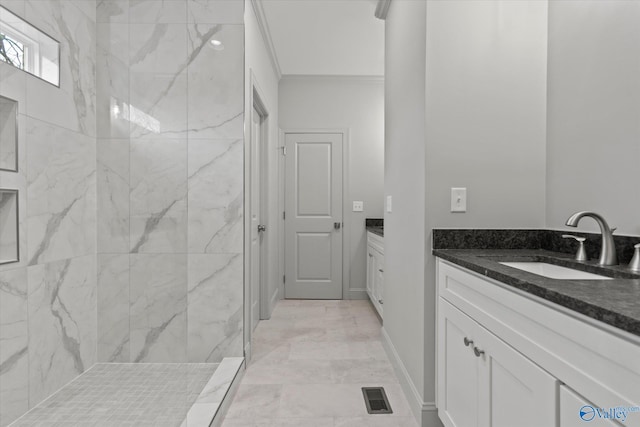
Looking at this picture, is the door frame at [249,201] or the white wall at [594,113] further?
the door frame at [249,201]

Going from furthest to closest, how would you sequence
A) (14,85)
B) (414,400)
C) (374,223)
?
(374,223) → (414,400) → (14,85)

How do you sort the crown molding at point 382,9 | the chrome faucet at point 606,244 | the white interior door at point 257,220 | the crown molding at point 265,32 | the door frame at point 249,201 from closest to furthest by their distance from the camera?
the chrome faucet at point 606,244 < the door frame at point 249,201 < the crown molding at point 382,9 < the crown molding at point 265,32 < the white interior door at point 257,220

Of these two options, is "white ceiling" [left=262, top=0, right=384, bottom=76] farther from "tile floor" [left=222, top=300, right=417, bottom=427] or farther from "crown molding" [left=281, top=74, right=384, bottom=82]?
"tile floor" [left=222, top=300, right=417, bottom=427]

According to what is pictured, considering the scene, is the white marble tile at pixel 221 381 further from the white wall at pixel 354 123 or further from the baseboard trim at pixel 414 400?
the white wall at pixel 354 123

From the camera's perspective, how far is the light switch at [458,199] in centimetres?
179

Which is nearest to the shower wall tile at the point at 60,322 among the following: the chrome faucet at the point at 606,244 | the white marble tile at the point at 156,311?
→ the white marble tile at the point at 156,311

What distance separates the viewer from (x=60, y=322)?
2.09 m

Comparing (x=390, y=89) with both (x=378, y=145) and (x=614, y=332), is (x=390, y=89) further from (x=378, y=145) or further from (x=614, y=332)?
(x=614, y=332)

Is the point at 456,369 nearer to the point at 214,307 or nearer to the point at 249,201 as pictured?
the point at 214,307

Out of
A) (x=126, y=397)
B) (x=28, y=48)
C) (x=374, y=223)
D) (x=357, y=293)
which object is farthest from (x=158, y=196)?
(x=357, y=293)

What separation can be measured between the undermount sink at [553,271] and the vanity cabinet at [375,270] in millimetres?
1850

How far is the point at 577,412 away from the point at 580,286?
303mm

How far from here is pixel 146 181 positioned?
7.80 feet

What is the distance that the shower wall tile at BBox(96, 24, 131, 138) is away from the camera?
2.37 metres
